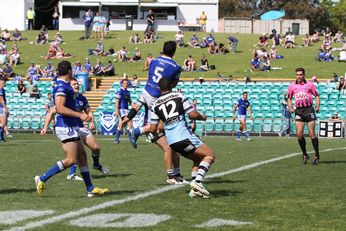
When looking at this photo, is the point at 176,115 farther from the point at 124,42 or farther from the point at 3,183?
the point at 124,42

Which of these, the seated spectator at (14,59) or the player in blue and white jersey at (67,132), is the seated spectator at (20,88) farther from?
the player in blue and white jersey at (67,132)

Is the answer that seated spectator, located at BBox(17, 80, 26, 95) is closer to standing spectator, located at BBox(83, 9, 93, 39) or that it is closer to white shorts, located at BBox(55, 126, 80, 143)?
standing spectator, located at BBox(83, 9, 93, 39)

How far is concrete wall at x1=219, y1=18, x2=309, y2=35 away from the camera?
64.1 metres

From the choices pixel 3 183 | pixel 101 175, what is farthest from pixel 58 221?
pixel 101 175

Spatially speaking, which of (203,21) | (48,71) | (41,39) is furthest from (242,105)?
(203,21)

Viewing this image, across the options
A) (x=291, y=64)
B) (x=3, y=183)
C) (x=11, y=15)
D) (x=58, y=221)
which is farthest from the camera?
(x=11, y=15)

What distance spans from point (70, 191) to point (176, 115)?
82.1 inches

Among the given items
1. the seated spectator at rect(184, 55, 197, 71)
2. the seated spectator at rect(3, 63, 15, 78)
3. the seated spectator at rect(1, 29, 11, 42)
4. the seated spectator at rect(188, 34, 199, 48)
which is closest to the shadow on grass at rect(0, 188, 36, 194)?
the seated spectator at rect(3, 63, 15, 78)

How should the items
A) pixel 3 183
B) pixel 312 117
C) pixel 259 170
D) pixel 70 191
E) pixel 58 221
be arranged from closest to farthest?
pixel 58 221
pixel 70 191
pixel 3 183
pixel 259 170
pixel 312 117

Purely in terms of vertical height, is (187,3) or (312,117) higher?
(187,3)

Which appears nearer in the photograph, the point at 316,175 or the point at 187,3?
the point at 316,175

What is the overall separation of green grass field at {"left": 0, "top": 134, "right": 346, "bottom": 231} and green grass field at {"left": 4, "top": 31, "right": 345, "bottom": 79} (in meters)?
24.8

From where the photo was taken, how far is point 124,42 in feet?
171

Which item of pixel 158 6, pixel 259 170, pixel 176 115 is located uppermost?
pixel 158 6
